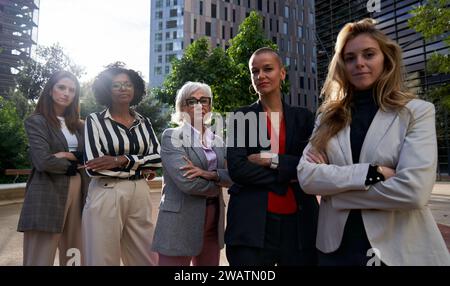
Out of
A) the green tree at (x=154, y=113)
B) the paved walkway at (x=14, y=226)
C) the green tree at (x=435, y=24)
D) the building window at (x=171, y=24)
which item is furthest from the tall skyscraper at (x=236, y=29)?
the paved walkway at (x=14, y=226)

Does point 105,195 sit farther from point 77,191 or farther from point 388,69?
point 388,69


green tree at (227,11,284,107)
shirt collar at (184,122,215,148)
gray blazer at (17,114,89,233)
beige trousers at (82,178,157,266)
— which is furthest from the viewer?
green tree at (227,11,284,107)

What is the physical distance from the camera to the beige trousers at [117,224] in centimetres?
270

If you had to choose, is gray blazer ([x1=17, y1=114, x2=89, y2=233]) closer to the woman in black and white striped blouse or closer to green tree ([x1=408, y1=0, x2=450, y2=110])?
the woman in black and white striped blouse

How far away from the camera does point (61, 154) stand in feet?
10.2

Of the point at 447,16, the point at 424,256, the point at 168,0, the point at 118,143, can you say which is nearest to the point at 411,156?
the point at 424,256

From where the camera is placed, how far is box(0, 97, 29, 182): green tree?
11938mm

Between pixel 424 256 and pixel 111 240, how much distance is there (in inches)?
82.7

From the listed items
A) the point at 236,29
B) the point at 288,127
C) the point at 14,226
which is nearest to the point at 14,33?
the point at 236,29

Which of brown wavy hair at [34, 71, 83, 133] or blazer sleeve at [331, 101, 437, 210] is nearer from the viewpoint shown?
blazer sleeve at [331, 101, 437, 210]

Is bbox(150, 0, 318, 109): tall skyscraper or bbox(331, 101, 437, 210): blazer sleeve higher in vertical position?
bbox(150, 0, 318, 109): tall skyscraper

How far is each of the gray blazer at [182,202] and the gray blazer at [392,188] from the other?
90cm

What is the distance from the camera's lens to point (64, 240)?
3162 millimetres

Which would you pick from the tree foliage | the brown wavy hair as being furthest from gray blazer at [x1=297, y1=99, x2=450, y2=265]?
the tree foliage
